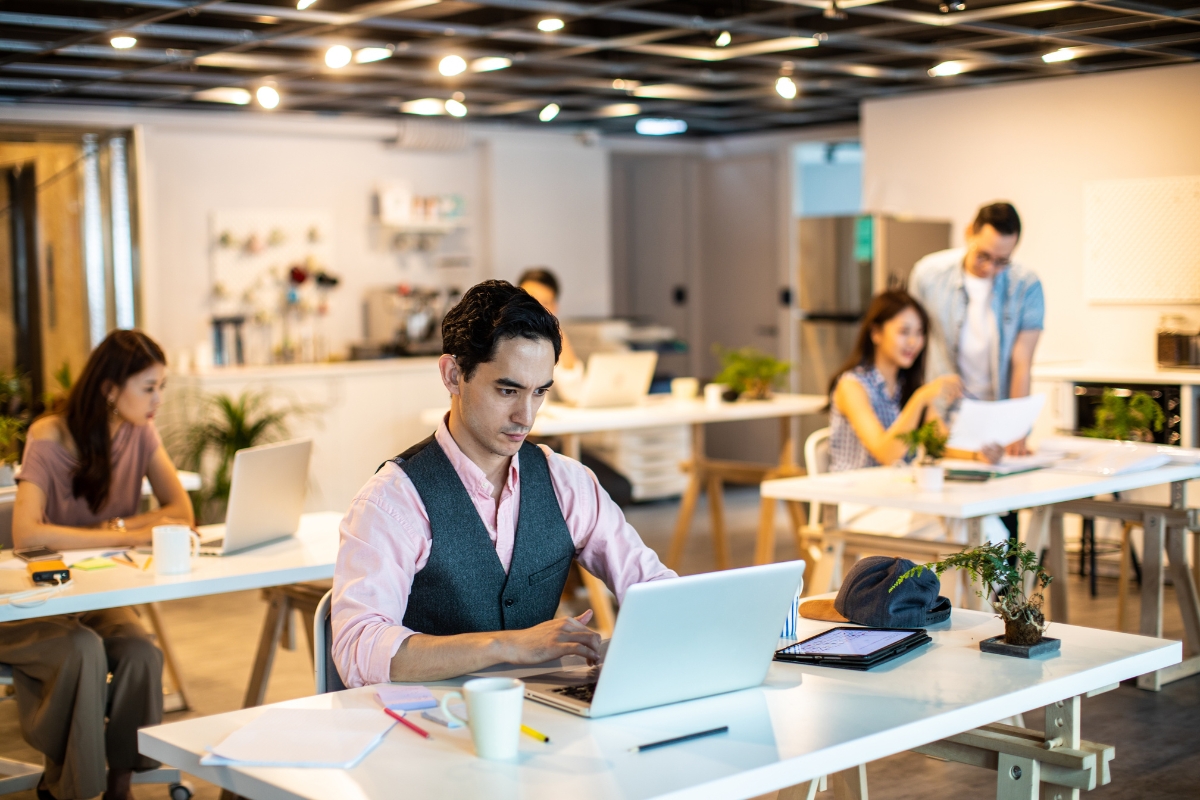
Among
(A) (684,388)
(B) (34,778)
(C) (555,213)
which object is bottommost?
(B) (34,778)

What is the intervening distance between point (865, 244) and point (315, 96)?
10.8 ft

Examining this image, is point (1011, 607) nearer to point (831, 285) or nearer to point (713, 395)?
point (713, 395)

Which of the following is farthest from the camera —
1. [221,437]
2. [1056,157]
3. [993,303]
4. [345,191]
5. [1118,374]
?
[345,191]

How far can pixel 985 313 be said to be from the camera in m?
5.21

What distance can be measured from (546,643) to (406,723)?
0.88 ft

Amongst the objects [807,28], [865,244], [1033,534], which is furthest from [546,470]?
[865,244]

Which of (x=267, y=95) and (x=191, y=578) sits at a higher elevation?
(x=267, y=95)

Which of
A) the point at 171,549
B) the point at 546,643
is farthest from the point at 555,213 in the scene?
the point at 546,643

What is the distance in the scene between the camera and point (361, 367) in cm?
772

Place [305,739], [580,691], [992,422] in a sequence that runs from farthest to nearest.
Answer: [992,422] < [580,691] < [305,739]

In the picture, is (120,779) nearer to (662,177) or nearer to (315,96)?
(315,96)

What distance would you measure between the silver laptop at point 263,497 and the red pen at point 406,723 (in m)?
1.50

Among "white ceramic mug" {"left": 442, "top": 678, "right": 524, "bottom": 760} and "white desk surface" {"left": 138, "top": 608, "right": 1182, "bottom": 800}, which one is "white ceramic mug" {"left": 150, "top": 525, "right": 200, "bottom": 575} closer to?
"white desk surface" {"left": 138, "top": 608, "right": 1182, "bottom": 800}

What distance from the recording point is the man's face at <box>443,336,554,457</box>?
2246 millimetres
